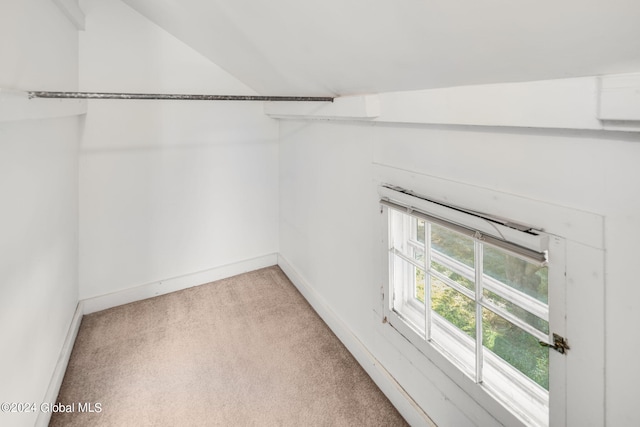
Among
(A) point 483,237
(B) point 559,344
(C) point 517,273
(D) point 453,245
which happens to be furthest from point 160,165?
(B) point 559,344

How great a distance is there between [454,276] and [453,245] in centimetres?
12

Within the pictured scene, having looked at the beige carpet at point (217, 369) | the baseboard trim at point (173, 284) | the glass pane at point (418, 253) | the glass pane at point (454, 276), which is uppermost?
the glass pane at point (418, 253)

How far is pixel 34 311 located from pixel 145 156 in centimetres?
133

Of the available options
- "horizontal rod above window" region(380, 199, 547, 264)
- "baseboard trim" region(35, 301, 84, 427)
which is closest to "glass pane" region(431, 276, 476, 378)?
"horizontal rod above window" region(380, 199, 547, 264)

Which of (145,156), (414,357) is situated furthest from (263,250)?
(414,357)

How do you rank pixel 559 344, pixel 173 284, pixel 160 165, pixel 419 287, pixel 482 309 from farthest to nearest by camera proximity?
1. pixel 173 284
2. pixel 160 165
3. pixel 419 287
4. pixel 482 309
5. pixel 559 344

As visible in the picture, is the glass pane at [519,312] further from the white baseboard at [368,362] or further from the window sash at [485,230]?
the white baseboard at [368,362]

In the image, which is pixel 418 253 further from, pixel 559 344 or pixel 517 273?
pixel 559 344

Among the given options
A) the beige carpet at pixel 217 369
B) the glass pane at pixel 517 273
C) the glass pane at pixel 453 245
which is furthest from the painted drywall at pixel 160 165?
the glass pane at pixel 517 273

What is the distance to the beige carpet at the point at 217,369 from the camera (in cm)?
156

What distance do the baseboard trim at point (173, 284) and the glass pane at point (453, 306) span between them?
1891 millimetres

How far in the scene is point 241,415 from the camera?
1.57 meters

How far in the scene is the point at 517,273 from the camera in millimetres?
1085

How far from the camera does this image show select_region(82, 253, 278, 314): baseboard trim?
2438mm
